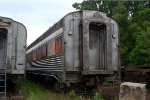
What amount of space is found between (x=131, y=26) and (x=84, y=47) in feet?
52.1

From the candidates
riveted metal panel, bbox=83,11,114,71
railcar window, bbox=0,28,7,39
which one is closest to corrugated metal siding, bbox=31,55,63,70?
riveted metal panel, bbox=83,11,114,71

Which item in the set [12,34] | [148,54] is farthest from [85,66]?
[148,54]

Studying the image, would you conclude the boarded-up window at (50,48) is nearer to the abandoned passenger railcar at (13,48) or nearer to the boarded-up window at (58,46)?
the boarded-up window at (58,46)

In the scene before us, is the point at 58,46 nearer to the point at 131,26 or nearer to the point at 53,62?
the point at 53,62

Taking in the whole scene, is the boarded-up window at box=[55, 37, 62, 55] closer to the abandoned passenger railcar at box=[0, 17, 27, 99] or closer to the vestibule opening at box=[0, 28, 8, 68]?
the abandoned passenger railcar at box=[0, 17, 27, 99]

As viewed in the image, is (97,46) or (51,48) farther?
(51,48)

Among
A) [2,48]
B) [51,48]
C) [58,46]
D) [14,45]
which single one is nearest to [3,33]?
[2,48]

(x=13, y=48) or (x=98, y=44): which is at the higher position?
(x=98, y=44)

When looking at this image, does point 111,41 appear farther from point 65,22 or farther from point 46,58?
point 46,58

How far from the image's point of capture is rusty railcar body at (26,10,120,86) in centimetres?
1228

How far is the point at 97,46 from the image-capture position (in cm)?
1327

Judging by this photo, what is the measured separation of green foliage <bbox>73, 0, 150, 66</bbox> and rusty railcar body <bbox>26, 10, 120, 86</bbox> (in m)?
10.0

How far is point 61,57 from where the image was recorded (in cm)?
1234

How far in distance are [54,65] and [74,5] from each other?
72.6 feet
